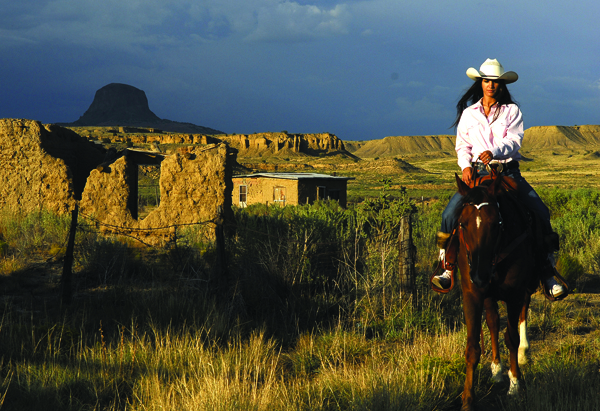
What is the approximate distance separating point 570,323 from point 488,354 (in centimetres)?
204

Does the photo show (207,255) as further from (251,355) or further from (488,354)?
(488,354)

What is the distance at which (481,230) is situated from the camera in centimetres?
300

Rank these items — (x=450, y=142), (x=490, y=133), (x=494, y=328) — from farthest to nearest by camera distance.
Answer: (x=450, y=142) < (x=490, y=133) < (x=494, y=328)

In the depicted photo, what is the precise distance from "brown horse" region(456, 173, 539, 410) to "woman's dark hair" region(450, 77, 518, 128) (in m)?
1.01

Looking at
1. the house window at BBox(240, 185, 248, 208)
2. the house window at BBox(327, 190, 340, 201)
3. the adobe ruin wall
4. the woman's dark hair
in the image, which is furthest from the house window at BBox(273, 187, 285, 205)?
the woman's dark hair

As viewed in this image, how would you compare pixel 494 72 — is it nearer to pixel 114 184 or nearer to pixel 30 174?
pixel 114 184

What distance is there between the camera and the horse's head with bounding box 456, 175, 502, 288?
2.99 meters

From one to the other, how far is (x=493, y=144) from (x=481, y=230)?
4.03ft

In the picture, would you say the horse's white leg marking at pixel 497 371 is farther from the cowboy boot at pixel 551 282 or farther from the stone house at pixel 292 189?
the stone house at pixel 292 189

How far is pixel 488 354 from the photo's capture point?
4594 mm

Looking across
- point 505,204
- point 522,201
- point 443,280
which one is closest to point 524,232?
point 505,204

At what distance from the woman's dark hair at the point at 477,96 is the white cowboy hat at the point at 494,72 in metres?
0.08

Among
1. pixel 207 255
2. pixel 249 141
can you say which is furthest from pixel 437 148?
pixel 207 255

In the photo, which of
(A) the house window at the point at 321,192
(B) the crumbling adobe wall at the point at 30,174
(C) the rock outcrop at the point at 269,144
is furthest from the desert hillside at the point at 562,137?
(B) the crumbling adobe wall at the point at 30,174
